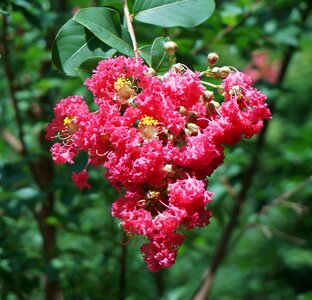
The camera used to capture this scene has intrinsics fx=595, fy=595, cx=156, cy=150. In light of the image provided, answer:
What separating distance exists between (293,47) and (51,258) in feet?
3.48

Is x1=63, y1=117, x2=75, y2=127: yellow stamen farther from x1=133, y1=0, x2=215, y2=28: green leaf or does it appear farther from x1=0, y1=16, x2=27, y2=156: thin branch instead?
x1=0, y1=16, x2=27, y2=156: thin branch

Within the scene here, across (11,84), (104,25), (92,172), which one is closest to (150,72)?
(104,25)

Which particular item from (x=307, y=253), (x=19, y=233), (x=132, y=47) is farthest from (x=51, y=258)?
(x=307, y=253)

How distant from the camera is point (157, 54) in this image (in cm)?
100

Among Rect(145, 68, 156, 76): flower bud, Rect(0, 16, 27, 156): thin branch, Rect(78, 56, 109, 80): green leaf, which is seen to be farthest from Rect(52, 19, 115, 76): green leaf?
Rect(0, 16, 27, 156): thin branch

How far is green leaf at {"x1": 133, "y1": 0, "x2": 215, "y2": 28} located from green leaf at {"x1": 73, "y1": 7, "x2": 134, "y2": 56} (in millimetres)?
72

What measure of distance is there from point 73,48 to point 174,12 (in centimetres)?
20

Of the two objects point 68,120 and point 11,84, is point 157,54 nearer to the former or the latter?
point 68,120

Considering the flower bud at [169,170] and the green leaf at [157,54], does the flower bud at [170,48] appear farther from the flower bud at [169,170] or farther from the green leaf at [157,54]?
the flower bud at [169,170]

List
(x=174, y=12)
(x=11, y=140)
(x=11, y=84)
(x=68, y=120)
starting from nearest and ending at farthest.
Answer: (x=68, y=120), (x=174, y=12), (x=11, y=84), (x=11, y=140)

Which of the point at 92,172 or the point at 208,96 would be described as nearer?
the point at 208,96

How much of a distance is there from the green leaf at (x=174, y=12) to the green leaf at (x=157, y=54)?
0.06 metres

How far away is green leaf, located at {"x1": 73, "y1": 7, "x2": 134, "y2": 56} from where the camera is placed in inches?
38.8

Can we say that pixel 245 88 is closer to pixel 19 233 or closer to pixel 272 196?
pixel 19 233
